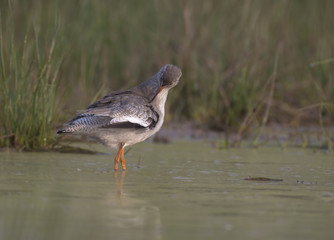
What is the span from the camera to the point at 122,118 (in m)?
6.45

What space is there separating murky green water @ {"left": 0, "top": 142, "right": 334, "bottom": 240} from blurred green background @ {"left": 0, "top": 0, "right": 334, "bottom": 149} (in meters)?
1.95

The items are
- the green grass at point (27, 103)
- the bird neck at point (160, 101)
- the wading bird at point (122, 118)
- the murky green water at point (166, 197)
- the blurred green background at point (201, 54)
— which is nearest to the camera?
the murky green water at point (166, 197)

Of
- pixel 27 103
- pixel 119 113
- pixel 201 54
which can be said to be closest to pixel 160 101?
pixel 119 113

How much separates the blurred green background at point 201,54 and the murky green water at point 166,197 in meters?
1.95

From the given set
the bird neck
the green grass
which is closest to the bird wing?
the bird neck

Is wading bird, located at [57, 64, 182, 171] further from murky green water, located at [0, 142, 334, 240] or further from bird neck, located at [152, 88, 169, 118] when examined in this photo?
murky green water, located at [0, 142, 334, 240]

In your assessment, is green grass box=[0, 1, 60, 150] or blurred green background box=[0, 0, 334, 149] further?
blurred green background box=[0, 0, 334, 149]

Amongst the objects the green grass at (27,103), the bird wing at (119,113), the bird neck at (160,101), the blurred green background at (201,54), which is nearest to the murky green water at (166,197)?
the green grass at (27,103)

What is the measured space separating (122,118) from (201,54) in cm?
454

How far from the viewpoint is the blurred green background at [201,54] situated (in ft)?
32.8

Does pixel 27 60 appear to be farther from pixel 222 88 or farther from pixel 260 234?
pixel 260 234

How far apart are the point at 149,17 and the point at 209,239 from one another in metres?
8.35

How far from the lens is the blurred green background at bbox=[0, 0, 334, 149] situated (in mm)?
10000

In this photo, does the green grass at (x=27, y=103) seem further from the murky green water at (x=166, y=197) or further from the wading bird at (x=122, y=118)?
the wading bird at (x=122, y=118)
